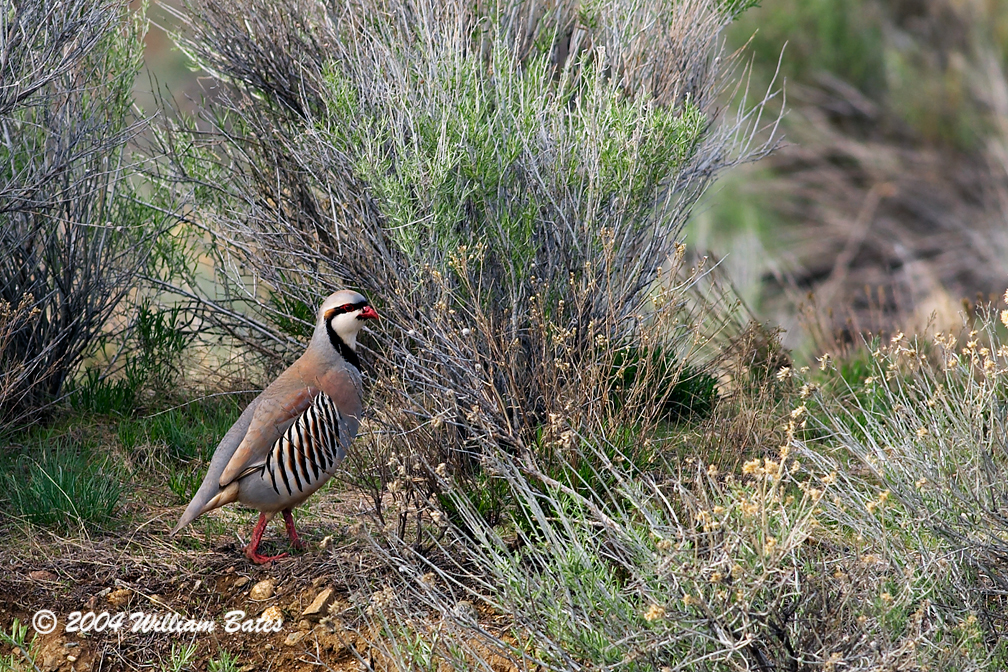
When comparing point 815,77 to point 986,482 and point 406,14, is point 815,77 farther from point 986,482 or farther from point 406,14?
point 986,482

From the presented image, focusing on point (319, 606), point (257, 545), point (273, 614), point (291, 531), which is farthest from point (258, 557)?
point (319, 606)

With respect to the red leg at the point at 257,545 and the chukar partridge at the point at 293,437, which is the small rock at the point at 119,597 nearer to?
the chukar partridge at the point at 293,437

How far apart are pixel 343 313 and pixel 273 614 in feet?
4.30

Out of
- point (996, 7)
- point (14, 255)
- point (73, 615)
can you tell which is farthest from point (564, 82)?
point (996, 7)

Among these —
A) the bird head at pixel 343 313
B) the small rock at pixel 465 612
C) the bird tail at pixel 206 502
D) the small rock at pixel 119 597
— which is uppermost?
the bird head at pixel 343 313

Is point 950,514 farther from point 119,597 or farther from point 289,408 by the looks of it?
point 119,597

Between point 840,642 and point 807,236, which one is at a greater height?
point 840,642

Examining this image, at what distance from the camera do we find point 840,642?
3289 mm

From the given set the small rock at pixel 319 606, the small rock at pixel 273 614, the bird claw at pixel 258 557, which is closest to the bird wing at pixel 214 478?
the bird claw at pixel 258 557

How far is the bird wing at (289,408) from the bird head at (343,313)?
7.2 inches

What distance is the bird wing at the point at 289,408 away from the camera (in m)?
4.30

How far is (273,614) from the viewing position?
4176 mm

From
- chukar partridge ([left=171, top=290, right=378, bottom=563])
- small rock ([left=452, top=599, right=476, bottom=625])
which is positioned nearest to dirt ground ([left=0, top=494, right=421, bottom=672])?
chukar partridge ([left=171, top=290, right=378, bottom=563])

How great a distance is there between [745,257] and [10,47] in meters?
7.11
